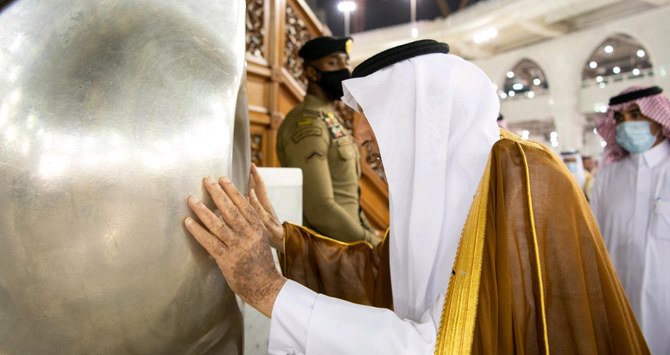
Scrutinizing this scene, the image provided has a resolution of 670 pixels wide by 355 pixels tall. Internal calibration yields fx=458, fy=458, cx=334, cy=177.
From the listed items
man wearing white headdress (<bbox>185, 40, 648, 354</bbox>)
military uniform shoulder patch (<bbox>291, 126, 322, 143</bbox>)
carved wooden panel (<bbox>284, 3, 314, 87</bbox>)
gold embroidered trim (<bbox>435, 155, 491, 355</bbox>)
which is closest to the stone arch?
carved wooden panel (<bbox>284, 3, 314, 87</bbox>)

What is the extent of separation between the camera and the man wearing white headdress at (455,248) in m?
0.83

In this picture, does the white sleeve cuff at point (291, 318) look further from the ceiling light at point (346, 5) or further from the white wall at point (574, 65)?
the ceiling light at point (346, 5)

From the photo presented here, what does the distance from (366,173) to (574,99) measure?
464 inches

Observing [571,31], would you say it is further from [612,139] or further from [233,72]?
[233,72]

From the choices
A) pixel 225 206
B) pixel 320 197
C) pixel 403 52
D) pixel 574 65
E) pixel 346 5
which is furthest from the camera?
pixel 346 5

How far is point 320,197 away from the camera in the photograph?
6.52 feet

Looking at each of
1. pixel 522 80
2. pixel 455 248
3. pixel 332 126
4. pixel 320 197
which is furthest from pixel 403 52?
pixel 522 80

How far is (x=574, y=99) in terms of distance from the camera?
12938 millimetres

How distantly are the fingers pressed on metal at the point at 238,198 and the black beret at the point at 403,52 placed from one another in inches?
21.1

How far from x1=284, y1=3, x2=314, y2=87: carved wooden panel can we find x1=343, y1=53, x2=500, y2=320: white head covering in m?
2.12

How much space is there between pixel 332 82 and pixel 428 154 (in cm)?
138

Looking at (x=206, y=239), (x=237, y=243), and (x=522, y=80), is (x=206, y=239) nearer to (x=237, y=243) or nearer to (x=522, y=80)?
(x=237, y=243)

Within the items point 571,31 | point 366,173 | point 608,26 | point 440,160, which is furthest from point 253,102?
point 571,31

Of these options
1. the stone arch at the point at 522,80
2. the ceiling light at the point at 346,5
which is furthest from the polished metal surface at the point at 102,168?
the stone arch at the point at 522,80
